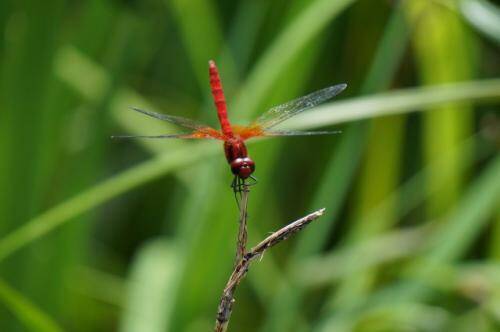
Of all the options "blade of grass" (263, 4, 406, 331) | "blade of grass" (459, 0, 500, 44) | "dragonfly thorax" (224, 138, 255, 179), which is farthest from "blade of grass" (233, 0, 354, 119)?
"dragonfly thorax" (224, 138, 255, 179)

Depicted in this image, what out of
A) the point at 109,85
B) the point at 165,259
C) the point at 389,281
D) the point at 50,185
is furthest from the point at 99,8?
the point at 389,281

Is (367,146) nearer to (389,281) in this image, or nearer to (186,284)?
(389,281)

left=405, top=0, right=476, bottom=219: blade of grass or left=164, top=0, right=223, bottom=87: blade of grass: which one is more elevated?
left=164, top=0, right=223, bottom=87: blade of grass

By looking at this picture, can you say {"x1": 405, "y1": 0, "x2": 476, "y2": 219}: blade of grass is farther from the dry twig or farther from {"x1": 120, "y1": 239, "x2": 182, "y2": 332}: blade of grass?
the dry twig

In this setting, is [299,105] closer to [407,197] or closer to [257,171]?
[257,171]

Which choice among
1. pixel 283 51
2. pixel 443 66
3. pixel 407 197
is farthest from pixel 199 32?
pixel 407 197

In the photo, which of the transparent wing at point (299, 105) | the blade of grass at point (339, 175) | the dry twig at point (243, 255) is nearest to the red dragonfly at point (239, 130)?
the transparent wing at point (299, 105)
